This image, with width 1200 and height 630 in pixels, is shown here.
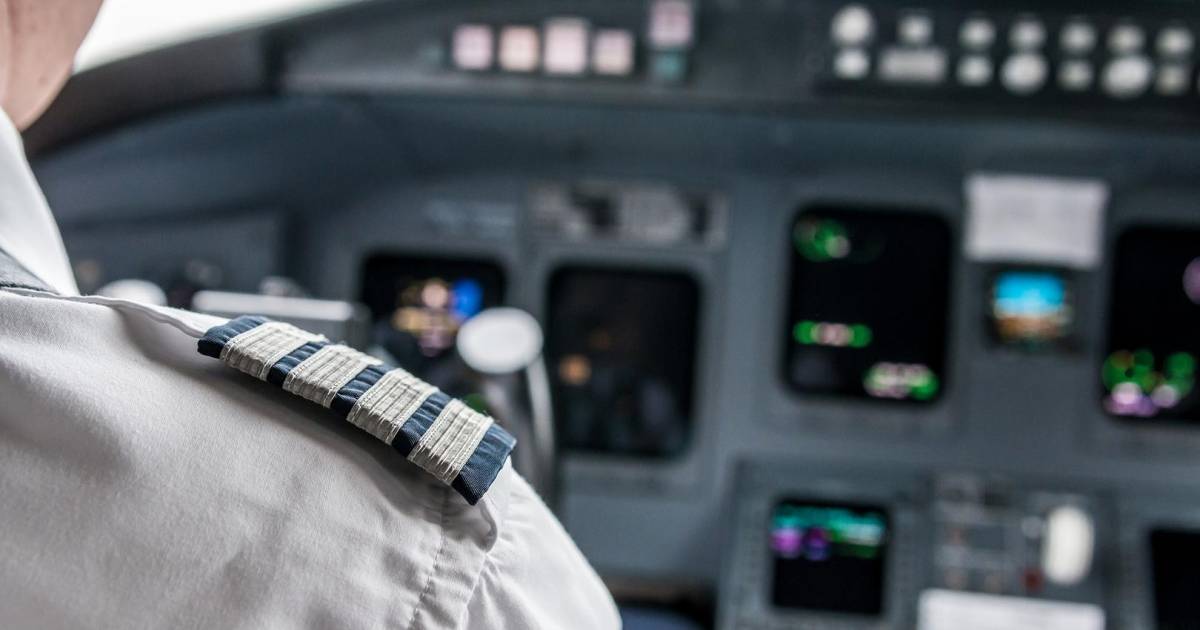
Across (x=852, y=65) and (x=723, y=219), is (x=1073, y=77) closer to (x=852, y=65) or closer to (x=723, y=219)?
(x=852, y=65)

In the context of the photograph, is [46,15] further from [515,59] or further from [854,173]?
[854,173]

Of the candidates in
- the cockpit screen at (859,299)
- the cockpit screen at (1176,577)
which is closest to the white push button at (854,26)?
the cockpit screen at (859,299)

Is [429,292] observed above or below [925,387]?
above

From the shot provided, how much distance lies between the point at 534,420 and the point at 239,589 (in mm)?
1017

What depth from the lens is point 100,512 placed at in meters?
0.42

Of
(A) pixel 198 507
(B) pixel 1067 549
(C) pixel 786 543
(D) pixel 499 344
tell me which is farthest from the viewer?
(C) pixel 786 543

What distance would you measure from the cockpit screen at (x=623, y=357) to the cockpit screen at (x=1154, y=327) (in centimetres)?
74

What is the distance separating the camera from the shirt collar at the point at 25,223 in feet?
1.68

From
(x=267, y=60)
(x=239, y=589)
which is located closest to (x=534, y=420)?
(x=267, y=60)

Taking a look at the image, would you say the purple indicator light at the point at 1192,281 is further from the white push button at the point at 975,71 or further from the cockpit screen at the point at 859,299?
the white push button at the point at 975,71

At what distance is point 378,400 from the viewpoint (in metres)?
0.47

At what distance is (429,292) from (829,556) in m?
0.86

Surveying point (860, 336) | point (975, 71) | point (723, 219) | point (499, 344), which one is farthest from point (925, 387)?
point (499, 344)

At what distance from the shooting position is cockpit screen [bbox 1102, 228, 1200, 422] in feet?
6.48
